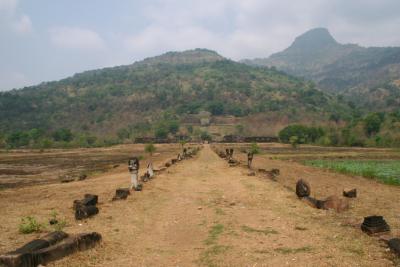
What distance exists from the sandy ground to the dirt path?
2 cm

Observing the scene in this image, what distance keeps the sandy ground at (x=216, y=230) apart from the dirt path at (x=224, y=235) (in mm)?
17

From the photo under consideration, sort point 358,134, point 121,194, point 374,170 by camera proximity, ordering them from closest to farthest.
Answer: point 121,194, point 374,170, point 358,134

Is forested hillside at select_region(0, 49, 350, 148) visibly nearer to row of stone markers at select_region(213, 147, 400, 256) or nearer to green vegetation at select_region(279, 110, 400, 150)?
green vegetation at select_region(279, 110, 400, 150)

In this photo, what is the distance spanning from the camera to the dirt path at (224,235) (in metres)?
7.47

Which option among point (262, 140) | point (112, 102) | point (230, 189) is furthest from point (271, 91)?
point (230, 189)

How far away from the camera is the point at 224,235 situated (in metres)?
9.37

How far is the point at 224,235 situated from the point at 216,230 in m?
0.55

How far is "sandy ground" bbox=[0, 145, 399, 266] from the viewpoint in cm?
752

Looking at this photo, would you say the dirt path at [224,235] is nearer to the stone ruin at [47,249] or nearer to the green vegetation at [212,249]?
the green vegetation at [212,249]

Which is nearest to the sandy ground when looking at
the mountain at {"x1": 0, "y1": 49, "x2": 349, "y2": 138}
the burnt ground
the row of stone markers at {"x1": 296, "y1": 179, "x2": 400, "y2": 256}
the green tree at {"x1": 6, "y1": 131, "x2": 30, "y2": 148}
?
the row of stone markers at {"x1": 296, "y1": 179, "x2": 400, "y2": 256}

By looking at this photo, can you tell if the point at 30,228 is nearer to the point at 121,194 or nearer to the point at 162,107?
the point at 121,194

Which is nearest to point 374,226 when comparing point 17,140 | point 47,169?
point 47,169

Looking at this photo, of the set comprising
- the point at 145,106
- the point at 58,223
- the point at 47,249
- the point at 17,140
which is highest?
the point at 145,106

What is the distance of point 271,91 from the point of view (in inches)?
7377
